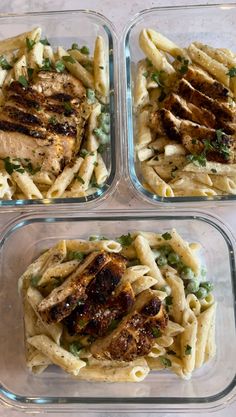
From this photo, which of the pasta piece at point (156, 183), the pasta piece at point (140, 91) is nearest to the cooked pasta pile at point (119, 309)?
the pasta piece at point (156, 183)

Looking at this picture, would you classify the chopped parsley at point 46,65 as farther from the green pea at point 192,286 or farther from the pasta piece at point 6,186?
the green pea at point 192,286

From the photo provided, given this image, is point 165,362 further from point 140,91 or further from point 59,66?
point 59,66

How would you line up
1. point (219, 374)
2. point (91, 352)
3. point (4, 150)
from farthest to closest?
point (4, 150) → point (219, 374) → point (91, 352)

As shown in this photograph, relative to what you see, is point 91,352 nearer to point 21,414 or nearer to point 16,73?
point 21,414

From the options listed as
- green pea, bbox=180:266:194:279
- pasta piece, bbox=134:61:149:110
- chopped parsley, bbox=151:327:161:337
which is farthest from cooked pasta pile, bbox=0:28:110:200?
chopped parsley, bbox=151:327:161:337

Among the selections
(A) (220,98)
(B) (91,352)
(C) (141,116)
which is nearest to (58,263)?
(B) (91,352)

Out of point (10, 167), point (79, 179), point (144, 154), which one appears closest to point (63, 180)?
point (79, 179)
